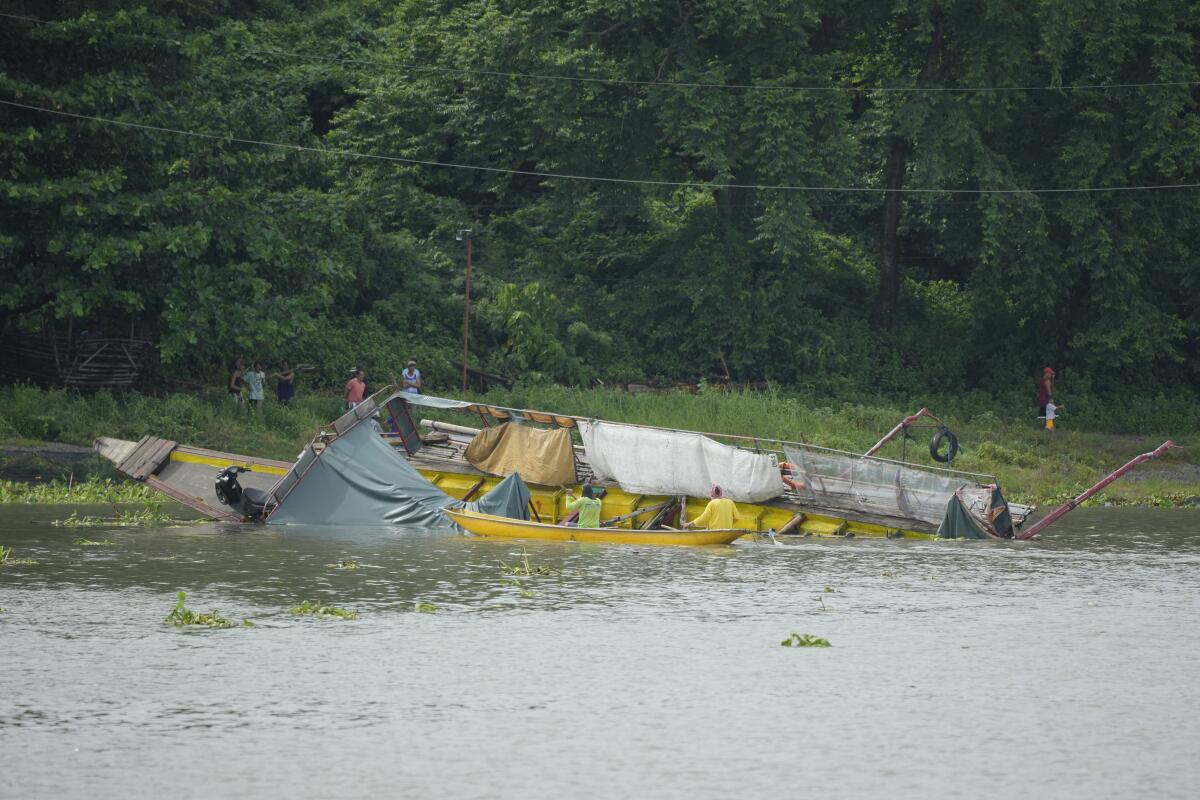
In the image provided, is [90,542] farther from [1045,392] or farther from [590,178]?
[1045,392]

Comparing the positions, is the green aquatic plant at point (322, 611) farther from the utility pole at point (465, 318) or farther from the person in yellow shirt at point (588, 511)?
the utility pole at point (465, 318)

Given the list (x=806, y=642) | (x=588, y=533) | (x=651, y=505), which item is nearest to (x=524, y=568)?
(x=588, y=533)

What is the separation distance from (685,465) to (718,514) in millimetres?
1228

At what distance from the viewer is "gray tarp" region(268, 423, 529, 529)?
27250mm

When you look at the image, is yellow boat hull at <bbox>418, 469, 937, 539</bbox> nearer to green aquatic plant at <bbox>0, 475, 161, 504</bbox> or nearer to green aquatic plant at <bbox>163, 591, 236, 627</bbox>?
green aquatic plant at <bbox>0, 475, 161, 504</bbox>

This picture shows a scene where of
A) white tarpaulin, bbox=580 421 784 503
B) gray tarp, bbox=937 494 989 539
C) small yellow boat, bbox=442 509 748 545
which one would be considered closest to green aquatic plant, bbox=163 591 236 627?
small yellow boat, bbox=442 509 748 545

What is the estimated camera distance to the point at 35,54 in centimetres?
3559

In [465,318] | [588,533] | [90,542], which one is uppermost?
[465,318]

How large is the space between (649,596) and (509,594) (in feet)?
6.03

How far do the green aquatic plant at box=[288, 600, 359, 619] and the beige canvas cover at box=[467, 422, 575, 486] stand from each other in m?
8.88

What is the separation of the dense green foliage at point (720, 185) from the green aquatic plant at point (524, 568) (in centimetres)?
1603

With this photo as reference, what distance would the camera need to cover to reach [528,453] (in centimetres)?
2750

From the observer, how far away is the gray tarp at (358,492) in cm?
2725

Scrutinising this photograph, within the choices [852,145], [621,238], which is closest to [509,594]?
[852,145]
